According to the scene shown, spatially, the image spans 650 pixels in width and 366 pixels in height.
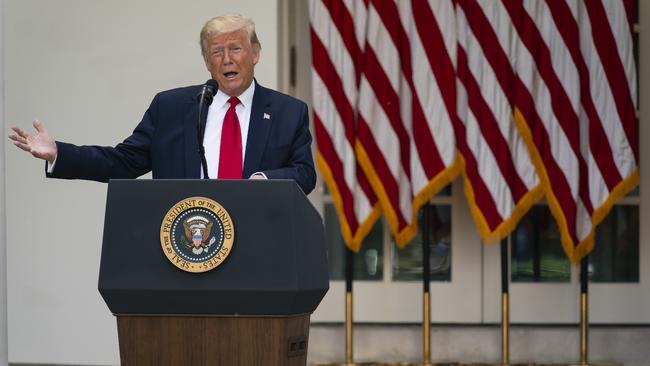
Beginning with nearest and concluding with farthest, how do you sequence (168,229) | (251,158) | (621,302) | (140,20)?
(168,229) → (251,158) → (140,20) → (621,302)

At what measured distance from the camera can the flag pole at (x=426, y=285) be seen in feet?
18.7

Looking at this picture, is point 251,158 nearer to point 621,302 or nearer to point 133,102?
point 133,102

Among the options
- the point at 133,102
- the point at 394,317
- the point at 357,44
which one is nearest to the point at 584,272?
the point at 394,317

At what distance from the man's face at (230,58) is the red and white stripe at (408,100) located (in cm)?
246

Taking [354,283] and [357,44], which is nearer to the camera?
[357,44]

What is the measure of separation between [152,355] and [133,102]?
9.70ft

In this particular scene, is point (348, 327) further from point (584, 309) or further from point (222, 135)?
point (222, 135)

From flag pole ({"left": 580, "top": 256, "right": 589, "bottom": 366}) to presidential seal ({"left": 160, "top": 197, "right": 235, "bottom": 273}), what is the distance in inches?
131

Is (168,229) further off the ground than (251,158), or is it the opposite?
(251,158)

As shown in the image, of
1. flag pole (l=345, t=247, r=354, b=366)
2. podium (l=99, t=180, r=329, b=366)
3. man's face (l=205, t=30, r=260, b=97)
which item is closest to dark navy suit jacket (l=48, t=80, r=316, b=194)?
man's face (l=205, t=30, r=260, b=97)

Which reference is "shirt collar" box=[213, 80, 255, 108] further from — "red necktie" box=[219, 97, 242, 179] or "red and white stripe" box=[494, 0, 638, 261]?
"red and white stripe" box=[494, 0, 638, 261]

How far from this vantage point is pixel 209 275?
2.69 m

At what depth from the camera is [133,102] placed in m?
5.54

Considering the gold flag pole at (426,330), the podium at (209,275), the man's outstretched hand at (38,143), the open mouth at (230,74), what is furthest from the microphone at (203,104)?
the gold flag pole at (426,330)
